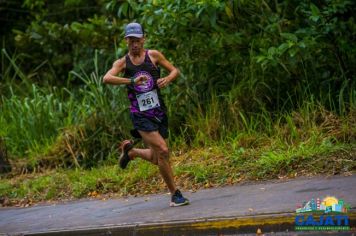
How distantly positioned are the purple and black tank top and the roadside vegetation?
2.04 m

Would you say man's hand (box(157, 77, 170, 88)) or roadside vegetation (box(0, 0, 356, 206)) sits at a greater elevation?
man's hand (box(157, 77, 170, 88))

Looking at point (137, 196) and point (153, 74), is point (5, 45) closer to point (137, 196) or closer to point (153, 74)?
point (137, 196)

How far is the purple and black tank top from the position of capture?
7.71 metres

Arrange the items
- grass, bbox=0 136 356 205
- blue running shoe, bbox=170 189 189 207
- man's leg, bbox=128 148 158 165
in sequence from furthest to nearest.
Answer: grass, bbox=0 136 356 205 → man's leg, bbox=128 148 158 165 → blue running shoe, bbox=170 189 189 207

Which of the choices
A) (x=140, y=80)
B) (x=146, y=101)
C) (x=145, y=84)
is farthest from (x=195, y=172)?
(x=140, y=80)

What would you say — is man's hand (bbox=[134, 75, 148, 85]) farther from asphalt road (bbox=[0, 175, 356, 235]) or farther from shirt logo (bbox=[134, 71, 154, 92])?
asphalt road (bbox=[0, 175, 356, 235])

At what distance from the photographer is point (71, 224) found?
26.2ft

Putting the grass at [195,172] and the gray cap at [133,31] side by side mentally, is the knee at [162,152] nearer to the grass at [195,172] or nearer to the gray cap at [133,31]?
the gray cap at [133,31]

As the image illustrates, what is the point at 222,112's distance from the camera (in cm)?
1138

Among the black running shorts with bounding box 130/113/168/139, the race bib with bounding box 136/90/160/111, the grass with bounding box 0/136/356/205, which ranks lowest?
the grass with bounding box 0/136/356/205

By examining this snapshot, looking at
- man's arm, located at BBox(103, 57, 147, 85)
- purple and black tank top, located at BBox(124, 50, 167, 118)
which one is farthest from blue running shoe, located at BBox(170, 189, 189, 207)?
man's arm, located at BBox(103, 57, 147, 85)

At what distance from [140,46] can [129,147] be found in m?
1.43

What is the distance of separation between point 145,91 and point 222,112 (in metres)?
3.85

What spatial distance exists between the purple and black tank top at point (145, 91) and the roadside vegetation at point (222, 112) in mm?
2044
